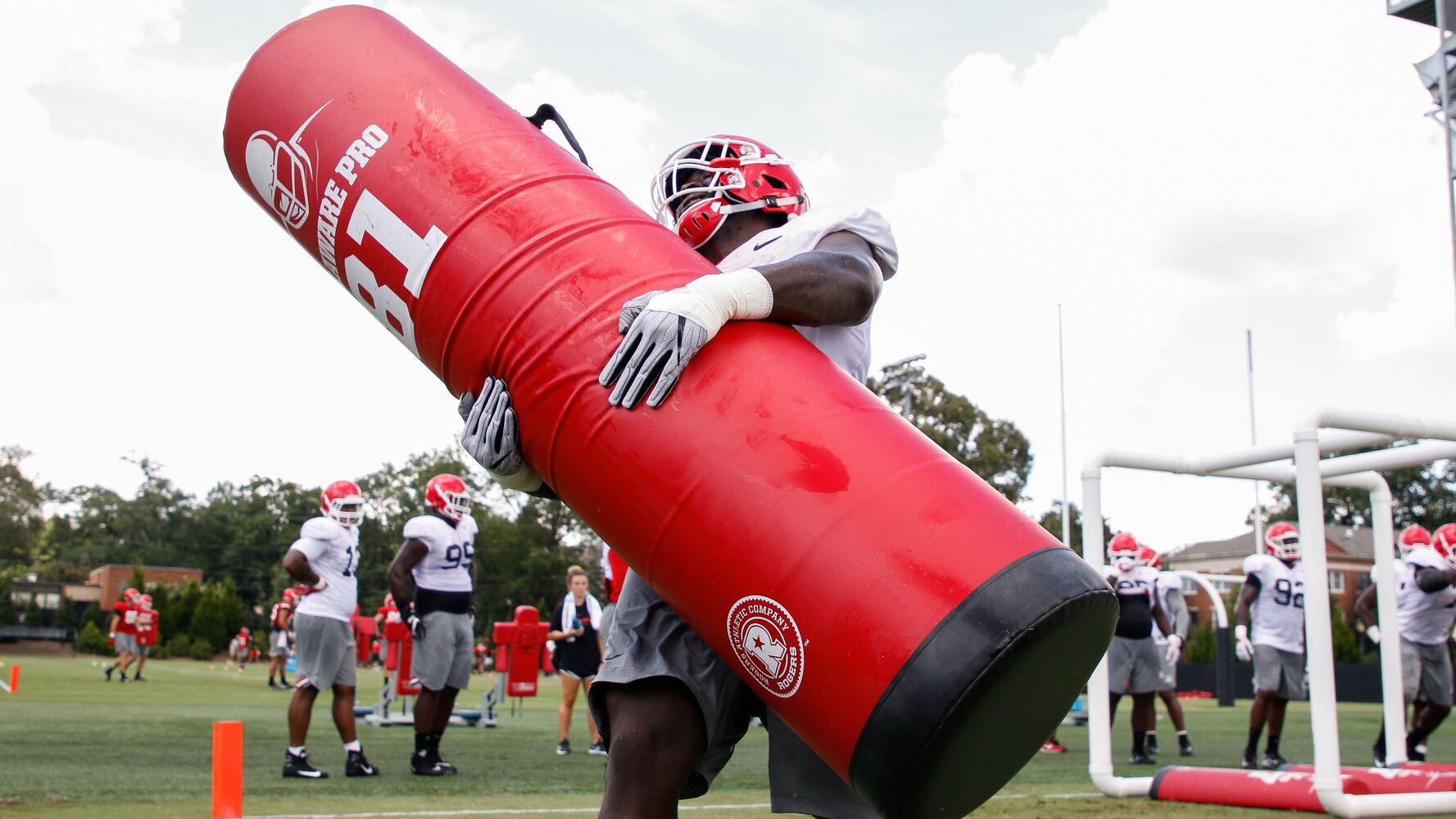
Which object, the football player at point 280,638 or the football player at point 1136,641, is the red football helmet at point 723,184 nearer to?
the football player at point 1136,641

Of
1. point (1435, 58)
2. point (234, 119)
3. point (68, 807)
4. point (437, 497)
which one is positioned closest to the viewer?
point (234, 119)

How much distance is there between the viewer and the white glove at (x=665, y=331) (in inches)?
87.4

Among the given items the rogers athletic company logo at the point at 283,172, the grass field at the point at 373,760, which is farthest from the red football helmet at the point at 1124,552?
the rogers athletic company logo at the point at 283,172

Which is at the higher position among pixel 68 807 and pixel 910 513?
pixel 910 513

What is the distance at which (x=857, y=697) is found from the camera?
6.79ft

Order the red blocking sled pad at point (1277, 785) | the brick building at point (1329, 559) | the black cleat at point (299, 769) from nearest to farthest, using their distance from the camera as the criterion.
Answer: the red blocking sled pad at point (1277, 785), the black cleat at point (299, 769), the brick building at point (1329, 559)

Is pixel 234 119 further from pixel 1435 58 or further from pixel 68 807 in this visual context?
pixel 1435 58

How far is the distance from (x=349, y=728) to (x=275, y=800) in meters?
1.46

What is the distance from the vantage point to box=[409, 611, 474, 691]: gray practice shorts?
26.2ft

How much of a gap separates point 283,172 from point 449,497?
20.0 feet

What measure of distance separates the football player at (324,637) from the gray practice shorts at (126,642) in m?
18.4

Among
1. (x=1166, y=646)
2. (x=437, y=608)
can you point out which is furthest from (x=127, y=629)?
(x=1166, y=646)

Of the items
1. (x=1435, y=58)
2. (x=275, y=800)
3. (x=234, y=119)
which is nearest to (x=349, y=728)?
(x=275, y=800)

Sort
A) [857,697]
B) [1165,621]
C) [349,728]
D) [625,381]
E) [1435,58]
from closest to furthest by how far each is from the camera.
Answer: [857,697] < [625,381] < [349,728] < [1165,621] < [1435,58]
